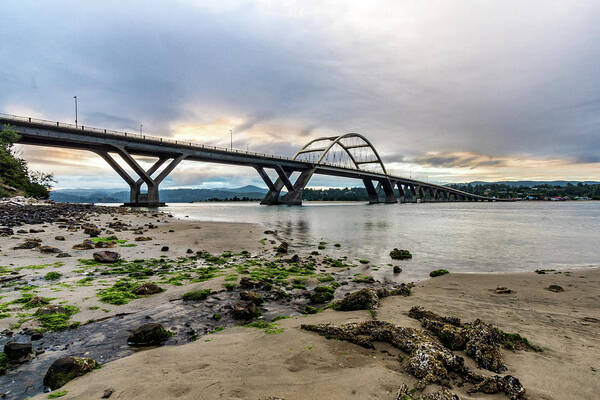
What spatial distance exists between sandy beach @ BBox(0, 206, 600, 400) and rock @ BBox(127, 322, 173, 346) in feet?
1.12

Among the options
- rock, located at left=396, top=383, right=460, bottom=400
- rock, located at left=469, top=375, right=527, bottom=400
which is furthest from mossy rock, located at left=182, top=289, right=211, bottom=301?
rock, located at left=469, top=375, right=527, bottom=400

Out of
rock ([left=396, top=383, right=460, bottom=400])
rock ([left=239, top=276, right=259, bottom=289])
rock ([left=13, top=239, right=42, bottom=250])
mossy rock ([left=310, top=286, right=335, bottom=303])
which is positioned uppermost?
rock ([left=13, top=239, right=42, bottom=250])

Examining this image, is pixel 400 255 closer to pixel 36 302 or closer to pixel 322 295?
pixel 322 295

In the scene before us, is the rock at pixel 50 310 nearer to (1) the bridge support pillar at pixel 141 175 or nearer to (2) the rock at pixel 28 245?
(2) the rock at pixel 28 245

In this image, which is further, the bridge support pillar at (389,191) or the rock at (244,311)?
the bridge support pillar at (389,191)

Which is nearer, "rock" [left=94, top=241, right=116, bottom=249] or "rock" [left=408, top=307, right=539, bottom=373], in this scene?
"rock" [left=408, top=307, right=539, bottom=373]

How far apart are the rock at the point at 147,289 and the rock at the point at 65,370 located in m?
3.15

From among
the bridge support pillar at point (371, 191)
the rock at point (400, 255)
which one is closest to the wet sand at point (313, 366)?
the rock at point (400, 255)

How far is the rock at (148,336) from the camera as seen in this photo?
4.26 metres

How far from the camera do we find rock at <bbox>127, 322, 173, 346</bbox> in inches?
168

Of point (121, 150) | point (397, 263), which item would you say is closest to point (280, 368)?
point (397, 263)

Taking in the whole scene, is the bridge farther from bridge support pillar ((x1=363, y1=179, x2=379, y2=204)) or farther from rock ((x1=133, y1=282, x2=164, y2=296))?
rock ((x1=133, y1=282, x2=164, y2=296))

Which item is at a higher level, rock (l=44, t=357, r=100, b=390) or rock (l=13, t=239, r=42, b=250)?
rock (l=13, t=239, r=42, b=250)

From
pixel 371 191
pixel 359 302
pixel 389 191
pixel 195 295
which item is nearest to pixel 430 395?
pixel 359 302
